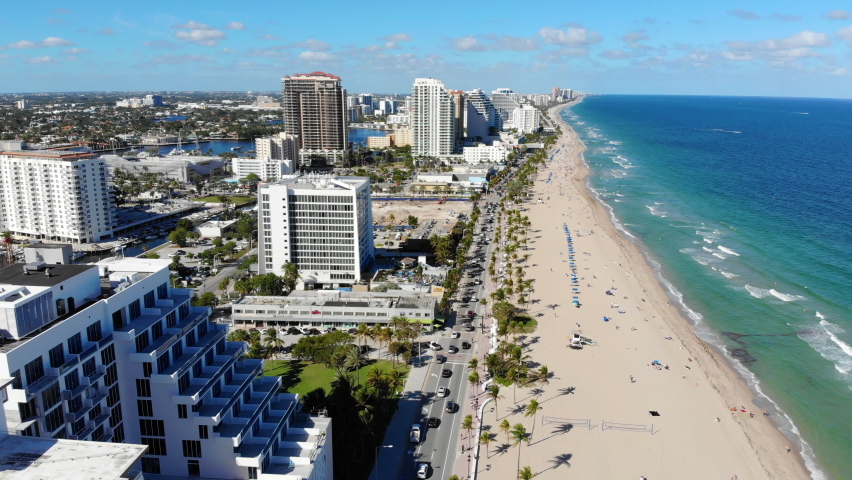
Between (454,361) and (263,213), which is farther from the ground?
(263,213)

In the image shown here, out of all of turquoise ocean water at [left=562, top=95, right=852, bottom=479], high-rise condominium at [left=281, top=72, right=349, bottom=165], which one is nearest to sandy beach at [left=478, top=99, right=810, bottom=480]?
turquoise ocean water at [left=562, top=95, right=852, bottom=479]

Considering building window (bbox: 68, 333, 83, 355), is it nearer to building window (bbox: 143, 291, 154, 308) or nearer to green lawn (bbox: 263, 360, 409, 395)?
building window (bbox: 143, 291, 154, 308)

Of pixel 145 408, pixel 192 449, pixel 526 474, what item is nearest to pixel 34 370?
pixel 145 408

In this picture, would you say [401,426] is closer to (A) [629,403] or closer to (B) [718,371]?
(A) [629,403]

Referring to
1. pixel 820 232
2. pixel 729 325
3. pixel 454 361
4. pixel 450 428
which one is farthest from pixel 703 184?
pixel 450 428

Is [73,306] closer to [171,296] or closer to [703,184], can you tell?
[171,296]

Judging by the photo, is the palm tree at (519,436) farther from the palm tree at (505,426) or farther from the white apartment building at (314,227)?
the white apartment building at (314,227)

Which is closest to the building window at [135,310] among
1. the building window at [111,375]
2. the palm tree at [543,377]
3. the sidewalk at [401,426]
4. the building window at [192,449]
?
the building window at [111,375]
